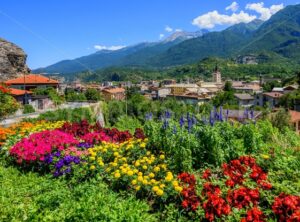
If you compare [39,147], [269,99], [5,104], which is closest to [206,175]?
[39,147]

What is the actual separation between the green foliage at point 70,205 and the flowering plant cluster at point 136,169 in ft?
0.85

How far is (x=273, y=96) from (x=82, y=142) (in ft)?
197

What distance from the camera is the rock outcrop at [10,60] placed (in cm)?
3466

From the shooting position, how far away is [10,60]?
117 feet

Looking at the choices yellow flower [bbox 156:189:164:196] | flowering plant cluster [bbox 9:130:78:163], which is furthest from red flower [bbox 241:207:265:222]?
flowering plant cluster [bbox 9:130:78:163]

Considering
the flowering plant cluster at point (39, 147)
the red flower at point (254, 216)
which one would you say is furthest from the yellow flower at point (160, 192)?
the flowering plant cluster at point (39, 147)

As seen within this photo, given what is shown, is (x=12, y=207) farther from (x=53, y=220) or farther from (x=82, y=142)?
(x=82, y=142)

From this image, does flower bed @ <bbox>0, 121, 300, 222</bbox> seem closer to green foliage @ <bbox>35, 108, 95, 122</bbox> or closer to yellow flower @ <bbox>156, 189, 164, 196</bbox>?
yellow flower @ <bbox>156, 189, 164, 196</bbox>

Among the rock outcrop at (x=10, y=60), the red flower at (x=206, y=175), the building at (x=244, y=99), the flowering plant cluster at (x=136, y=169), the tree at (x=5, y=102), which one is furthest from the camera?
the building at (x=244, y=99)

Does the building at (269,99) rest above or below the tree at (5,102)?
below

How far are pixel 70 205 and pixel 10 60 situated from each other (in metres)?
36.2

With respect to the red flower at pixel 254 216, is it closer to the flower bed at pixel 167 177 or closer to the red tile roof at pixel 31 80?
the flower bed at pixel 167 177

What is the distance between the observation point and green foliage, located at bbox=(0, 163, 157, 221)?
11.8ft

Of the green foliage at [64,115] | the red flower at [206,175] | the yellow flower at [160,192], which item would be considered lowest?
the yellow flower at [160,192]
